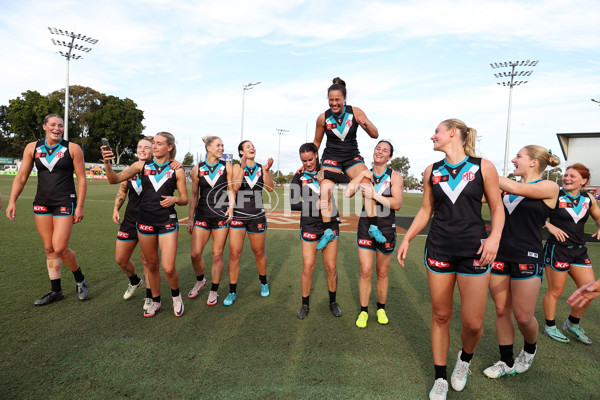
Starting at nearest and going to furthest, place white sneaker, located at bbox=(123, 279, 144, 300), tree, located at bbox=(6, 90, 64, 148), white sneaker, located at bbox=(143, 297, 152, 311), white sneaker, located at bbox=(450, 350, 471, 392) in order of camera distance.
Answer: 1. white sneaker, located at bbox=(450, 350, 471, 392)
2. white sneaker, located at bbox=(143, 297, 152, 311)
3. white sneaker, located at bbox=(123, 279, 144, 300)
4. tree, located at bbox=(6, 90, 64, 148)

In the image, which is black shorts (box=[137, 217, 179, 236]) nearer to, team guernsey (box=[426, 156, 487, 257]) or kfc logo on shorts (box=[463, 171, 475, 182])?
team guernsey (box=[426, 156, 487, 257])

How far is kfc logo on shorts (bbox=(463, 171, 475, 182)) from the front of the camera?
2.74 m

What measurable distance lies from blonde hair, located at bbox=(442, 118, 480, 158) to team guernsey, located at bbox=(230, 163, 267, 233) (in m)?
3.08

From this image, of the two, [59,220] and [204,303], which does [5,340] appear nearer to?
[59,220]

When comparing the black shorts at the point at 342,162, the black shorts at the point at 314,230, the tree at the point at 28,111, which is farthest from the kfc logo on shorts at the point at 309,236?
the tree at the point at 28,111

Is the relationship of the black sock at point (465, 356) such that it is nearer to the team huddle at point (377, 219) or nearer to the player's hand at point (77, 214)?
the team huddle at point (377, 219)

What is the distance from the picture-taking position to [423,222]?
3.10 m

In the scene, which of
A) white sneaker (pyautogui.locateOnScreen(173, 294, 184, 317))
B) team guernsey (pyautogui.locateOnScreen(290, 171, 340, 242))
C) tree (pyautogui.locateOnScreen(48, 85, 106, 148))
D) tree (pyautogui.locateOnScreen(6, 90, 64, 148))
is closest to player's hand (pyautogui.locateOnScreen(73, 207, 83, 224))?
white sneaker (pyautogui.locateOnScreen(173, 294, 184, 317))

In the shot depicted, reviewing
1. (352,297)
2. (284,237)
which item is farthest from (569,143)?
(352,297)

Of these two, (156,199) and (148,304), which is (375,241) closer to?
(156,199)

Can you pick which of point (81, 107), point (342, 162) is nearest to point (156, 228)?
point (342, 162)

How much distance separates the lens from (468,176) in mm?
2754

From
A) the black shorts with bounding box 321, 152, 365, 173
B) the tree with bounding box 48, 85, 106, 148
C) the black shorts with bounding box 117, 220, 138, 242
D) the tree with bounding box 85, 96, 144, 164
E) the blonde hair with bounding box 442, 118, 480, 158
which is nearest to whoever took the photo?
the blonde hair with bounding box 442, 118, 480, 158

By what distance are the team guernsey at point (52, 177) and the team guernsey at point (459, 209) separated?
489cm
